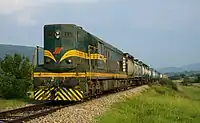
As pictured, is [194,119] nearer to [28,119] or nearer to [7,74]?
[28,119]

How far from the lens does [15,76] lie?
23.8 meters

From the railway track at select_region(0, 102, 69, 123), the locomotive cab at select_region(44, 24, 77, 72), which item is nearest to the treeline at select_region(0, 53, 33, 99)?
the locomotive cab at select_region(44, 24, 77, 72)

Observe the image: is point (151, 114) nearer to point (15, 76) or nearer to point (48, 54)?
point (48, 54)

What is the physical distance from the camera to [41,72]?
17.8 meters

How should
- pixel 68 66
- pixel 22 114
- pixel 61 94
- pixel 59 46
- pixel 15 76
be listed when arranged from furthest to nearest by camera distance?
1. pixel 15 76
2. pixel 59 46
3. pixel 68 66
4. pixel 61 94
5. pixel 22 114

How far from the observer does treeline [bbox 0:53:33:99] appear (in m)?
21.3

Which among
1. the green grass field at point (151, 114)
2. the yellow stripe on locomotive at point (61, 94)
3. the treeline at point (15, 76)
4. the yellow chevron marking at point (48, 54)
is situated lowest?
the green grass field at point (151, 114)

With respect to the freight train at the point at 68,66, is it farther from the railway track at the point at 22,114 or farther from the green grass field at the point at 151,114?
the green grass field at the point at 151,114

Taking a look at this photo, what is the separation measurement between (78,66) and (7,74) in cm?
710

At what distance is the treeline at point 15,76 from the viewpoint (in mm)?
21328

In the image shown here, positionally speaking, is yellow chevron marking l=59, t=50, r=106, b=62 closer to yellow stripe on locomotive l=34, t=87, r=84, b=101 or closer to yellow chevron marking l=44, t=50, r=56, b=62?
yellow chevron marking l=44, t=50, r=56, b=62

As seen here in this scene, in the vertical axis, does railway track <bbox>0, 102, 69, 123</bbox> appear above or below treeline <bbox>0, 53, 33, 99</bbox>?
below

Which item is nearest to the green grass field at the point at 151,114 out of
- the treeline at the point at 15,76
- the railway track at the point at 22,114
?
the railway track at the point at 22,114

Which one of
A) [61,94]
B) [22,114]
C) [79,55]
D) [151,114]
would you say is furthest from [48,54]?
[151,114]
